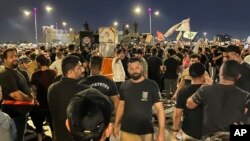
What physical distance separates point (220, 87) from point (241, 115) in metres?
0.44

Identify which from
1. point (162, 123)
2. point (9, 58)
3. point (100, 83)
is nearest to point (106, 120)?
point (162, 123)

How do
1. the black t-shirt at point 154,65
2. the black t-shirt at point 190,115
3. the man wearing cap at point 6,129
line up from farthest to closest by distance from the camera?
1. the black t-shirt at point 154,65
2. the black t-shirt at point 190,115
3. the man wearing cap at point 6,129

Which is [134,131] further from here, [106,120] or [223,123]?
[106,120]

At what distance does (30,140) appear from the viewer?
30.7ft

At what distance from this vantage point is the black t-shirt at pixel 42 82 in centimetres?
852

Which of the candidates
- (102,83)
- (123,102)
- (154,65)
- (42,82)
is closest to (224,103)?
(123,102)

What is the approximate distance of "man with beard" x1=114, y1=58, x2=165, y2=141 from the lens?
5969 mm

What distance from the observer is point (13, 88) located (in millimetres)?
7141

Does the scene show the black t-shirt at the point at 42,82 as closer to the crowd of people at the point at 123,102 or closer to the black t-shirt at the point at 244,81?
the crowd of people at the point at 123,102

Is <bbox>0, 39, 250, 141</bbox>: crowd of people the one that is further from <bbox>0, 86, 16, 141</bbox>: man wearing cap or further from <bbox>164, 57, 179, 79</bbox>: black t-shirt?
<bbox>164, 57, 179, 79</bbox>: black t-shirt

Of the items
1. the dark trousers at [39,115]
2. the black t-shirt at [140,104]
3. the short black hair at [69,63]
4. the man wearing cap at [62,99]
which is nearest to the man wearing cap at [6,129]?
the man wearing cap at [62,99]

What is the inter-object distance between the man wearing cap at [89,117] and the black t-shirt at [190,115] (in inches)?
137

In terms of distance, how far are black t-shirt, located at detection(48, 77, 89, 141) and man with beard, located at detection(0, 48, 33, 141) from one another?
7.45ft

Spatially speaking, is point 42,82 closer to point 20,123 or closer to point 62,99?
point 20,123
